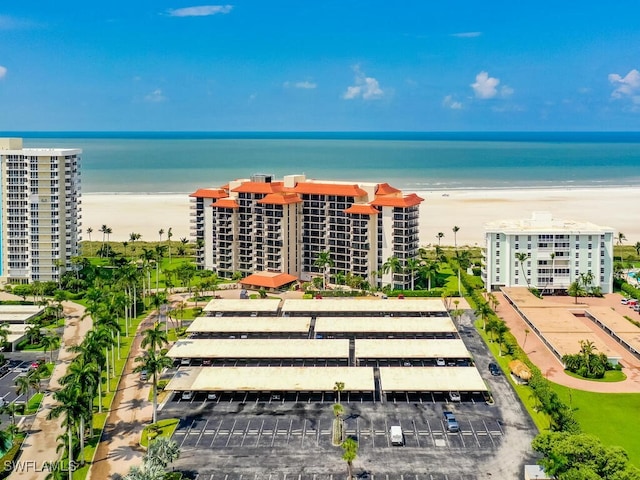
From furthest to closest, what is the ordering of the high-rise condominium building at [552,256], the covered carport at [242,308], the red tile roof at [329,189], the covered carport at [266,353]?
the red tile roof at [329,189] < the high-rise condominium building at [552,256] < the covered carport at [242,308] < the covered carport at [266,353]

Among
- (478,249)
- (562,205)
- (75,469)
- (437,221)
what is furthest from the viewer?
(562,205)

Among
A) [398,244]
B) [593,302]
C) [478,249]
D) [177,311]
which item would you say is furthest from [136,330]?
[478,249]

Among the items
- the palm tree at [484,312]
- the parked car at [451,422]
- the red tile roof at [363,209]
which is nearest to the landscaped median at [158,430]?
the parked car at [451,422]

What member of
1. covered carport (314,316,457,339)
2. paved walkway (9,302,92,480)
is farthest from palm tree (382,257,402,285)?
paved walkway (9,302,92,480)

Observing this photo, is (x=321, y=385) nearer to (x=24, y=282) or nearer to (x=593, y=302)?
(x=593, y=302)

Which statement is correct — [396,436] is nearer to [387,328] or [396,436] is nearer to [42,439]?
[387,328]

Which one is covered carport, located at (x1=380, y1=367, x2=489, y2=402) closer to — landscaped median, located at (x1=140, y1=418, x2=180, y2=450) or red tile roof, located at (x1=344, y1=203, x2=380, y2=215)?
landscaped median, located at (x1=140, y1=418, x2=180, y2=450)

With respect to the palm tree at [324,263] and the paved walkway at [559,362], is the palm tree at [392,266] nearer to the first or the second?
the palm tree at [324,263]
